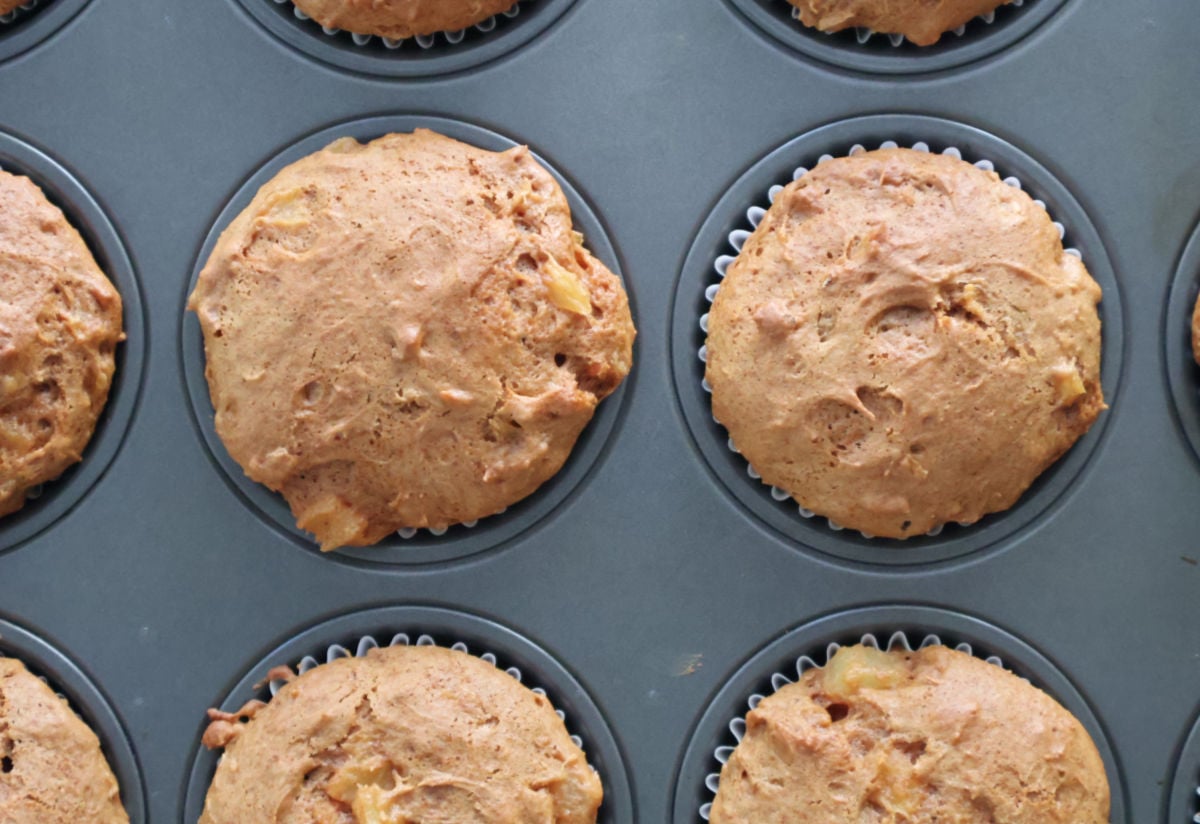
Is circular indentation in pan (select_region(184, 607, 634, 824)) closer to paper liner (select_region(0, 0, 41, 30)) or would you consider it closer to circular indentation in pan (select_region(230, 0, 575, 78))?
circular indentation in pan (select_region(230, 0, 575, 78))

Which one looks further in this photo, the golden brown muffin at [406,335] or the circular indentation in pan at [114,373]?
the circular indentation in pan at [114,373]

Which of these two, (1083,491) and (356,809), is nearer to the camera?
(356,809)

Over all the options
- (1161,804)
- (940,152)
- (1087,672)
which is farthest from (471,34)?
(1161,804)

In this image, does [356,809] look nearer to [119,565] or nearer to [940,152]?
[119,565]

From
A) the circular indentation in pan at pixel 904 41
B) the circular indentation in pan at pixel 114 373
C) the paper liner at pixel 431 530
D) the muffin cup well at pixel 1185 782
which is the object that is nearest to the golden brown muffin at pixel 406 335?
the paper liner at pixel 431 530

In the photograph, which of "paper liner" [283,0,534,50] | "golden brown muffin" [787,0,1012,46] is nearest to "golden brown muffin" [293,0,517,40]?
"paper liner" [283,0,534,50]

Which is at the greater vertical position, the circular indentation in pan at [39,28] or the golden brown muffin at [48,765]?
the circular indentation in pan at [39,28]

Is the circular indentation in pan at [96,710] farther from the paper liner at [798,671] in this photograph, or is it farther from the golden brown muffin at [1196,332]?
the golden brown muffin at [1196,332]
